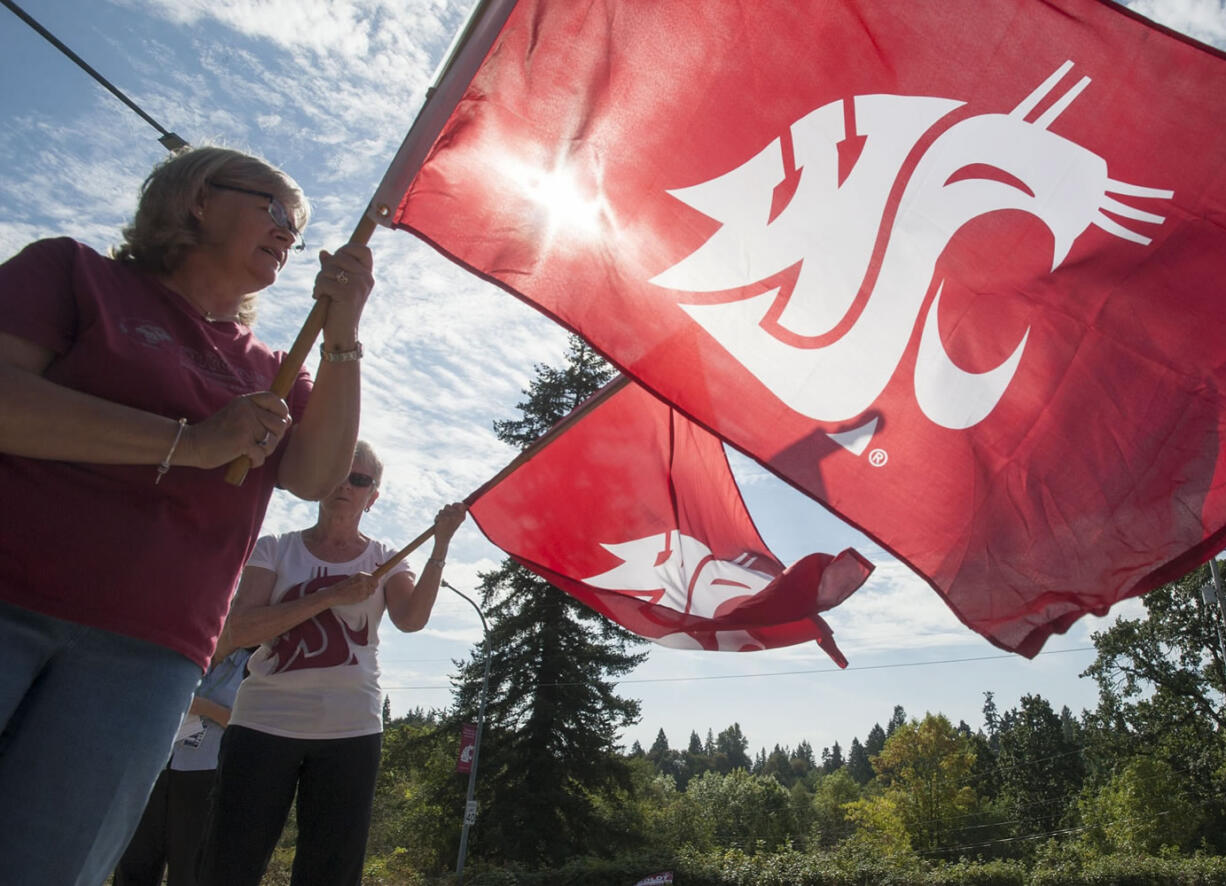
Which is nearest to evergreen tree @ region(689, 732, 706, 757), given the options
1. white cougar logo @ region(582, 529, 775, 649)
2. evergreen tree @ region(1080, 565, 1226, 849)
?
evergreen tree @ region(1080, 565, 1226, 849)

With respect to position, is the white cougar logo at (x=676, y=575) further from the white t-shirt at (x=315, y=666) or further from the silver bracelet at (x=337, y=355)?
the silver bracelet at (x=337, y=355)

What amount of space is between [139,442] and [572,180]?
5.27 feet

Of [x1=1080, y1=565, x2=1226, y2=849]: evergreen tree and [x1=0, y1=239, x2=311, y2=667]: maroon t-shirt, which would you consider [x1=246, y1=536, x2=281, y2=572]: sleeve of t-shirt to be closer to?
[x1=0, y1=239, x2=311, y2=667]: maroon t-shirt

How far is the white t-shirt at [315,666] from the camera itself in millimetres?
2795

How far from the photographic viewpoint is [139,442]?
1434 millimetres

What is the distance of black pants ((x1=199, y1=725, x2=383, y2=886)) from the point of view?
2629 mm

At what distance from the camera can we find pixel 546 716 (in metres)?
26.3

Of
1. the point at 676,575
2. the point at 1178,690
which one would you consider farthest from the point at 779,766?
the point at 676,575

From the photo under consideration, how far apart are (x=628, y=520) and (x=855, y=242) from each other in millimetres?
1912

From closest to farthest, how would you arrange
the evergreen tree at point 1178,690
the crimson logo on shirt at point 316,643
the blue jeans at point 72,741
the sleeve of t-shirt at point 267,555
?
the blue jeans at point 72,741
the crimson logo on shirt at point 316,643
the sleeve of t-shirt at point 267,555
the evergreen tree at point 1178,690

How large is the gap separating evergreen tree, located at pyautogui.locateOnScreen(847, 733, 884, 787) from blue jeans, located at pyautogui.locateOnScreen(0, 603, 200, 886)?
157 m

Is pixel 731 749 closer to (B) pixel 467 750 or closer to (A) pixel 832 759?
(A) pixel 832 759

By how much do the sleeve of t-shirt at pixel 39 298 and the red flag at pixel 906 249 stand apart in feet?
3.62

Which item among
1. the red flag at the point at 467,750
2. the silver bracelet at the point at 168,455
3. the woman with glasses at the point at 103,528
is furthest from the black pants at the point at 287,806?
the red flag at the point at 467,750
